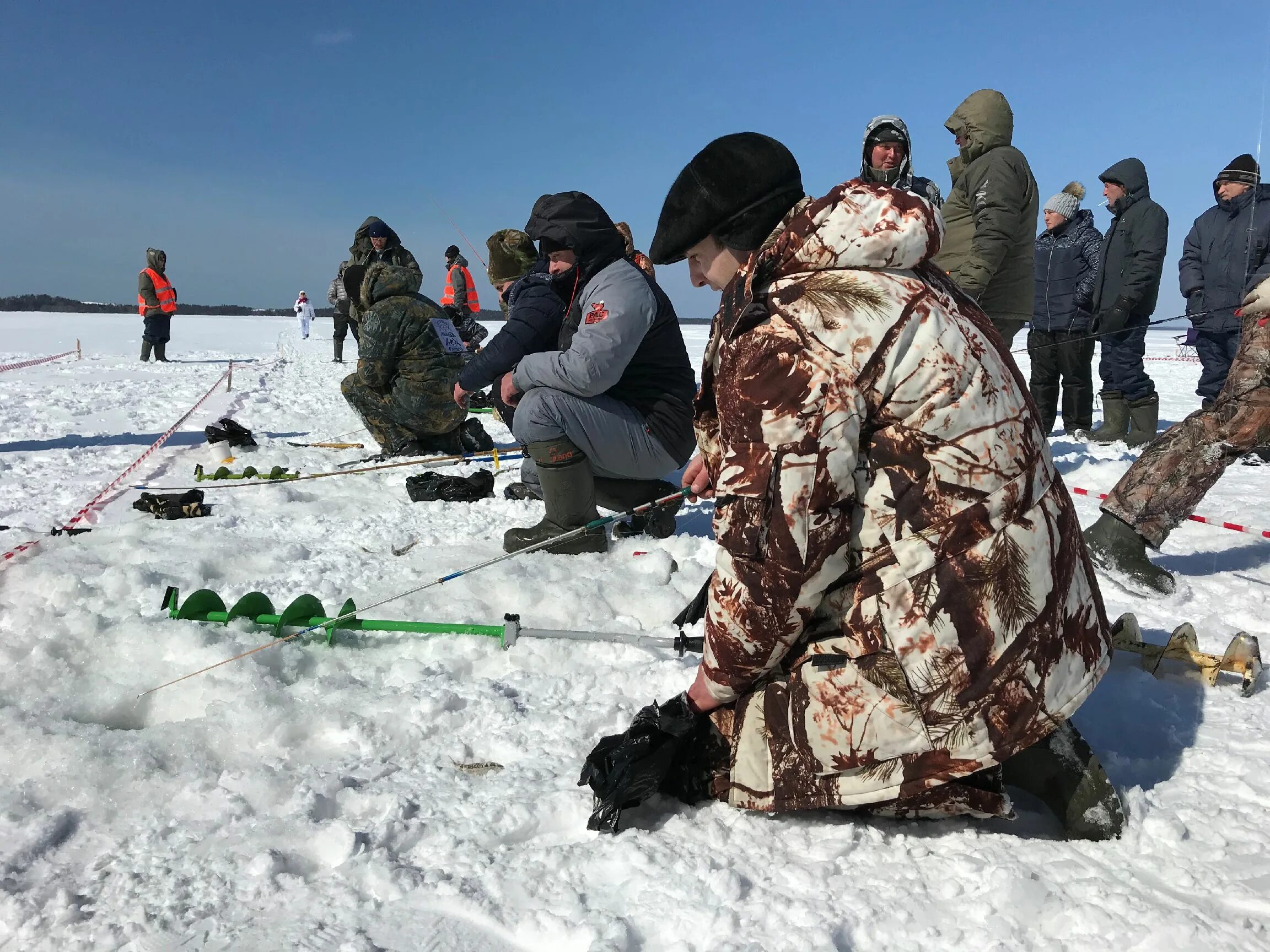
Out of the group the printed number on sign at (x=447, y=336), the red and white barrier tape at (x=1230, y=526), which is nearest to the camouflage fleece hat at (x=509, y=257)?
the printed number on sign at (x=447, y=336)

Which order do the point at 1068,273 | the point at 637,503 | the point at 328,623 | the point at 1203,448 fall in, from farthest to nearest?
the point at 1068,273 < the point at 637,503 < the point at 1203,448 < the point at 328,623

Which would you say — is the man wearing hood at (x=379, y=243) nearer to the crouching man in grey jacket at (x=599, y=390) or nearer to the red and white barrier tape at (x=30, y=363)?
the crouching man in grey jacket at (x=599, y=390)

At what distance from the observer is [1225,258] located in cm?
643

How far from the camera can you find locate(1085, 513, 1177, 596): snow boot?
10.6 ft

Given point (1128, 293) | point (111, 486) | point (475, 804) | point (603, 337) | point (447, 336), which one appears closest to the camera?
point (475, 804)

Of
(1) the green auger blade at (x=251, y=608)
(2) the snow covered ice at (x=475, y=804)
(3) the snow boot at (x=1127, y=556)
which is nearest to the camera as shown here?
(2) the snow covered ice at (x=475, y=804)

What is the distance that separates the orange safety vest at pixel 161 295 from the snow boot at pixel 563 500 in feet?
44.9

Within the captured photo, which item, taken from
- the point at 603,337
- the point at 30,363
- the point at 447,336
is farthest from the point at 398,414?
the point at 30,363

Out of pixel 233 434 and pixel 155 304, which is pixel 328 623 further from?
pixel 155 304

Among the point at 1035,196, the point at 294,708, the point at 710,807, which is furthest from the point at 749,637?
the point at 1035,196

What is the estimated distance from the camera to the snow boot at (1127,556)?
3236 mm

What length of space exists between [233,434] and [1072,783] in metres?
6.06

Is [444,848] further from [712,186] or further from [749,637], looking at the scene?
[712,186]

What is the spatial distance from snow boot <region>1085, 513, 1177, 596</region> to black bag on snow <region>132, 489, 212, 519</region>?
4.04m
